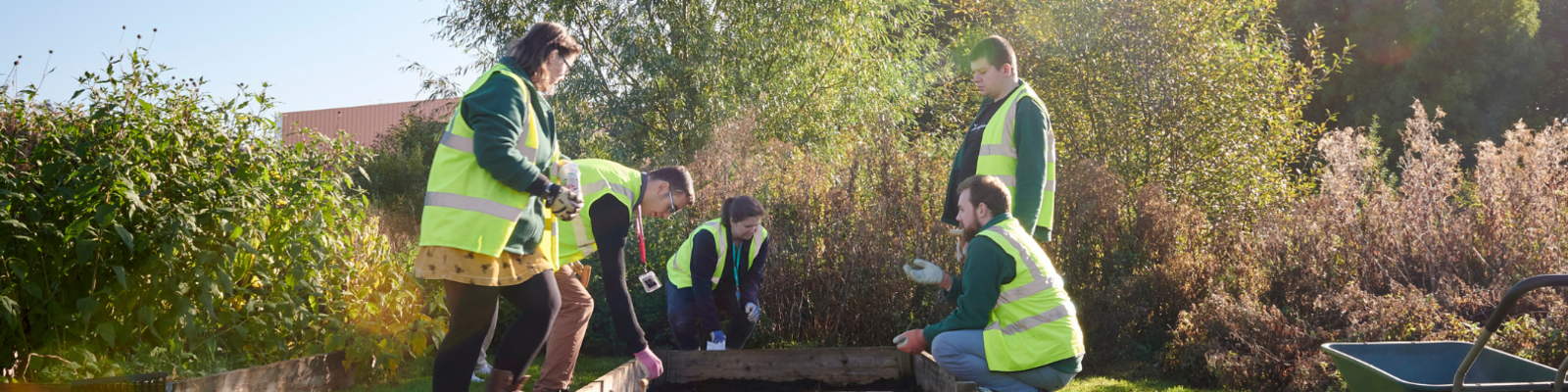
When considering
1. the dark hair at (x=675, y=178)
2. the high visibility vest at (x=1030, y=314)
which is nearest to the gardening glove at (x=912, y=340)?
the high visibility vest at (x=1030, y=314)

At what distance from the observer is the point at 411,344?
5078 millimetres

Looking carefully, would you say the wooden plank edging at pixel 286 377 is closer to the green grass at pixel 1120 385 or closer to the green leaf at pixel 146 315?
the green leaf at pixel 146 315

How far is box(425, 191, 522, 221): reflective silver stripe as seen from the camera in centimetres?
258

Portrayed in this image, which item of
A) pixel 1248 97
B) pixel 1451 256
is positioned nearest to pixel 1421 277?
pixel 1451 256

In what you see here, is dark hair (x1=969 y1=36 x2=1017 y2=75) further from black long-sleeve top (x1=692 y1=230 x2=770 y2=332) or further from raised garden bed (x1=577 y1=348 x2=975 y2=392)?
black long-sleeve top (x1=692 y1=230 x2=770 y2=332)

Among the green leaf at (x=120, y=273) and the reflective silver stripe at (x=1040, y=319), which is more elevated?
the green leaf at (x=120, y=273)

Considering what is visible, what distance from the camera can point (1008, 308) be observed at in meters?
3.13

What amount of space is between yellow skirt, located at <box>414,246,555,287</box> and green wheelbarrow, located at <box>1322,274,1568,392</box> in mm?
2391

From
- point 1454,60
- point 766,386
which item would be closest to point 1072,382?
point 766,386

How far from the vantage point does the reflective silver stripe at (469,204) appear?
2.58 m

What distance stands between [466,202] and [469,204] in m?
0.01

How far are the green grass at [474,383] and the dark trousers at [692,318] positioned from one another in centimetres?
48

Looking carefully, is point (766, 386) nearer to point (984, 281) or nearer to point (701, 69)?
point (984, 281)

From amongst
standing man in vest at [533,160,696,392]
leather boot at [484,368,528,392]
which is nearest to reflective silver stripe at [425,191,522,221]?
leather boot at [484,368,528,392]
